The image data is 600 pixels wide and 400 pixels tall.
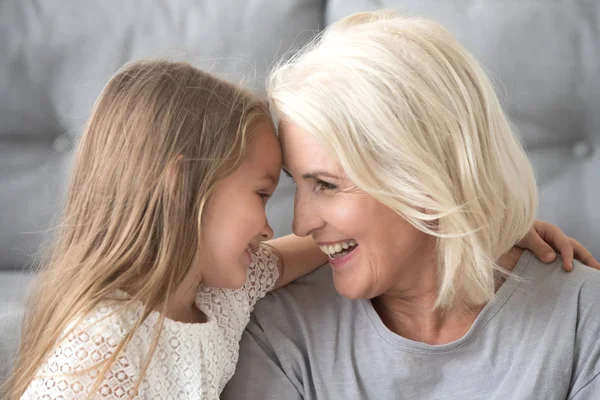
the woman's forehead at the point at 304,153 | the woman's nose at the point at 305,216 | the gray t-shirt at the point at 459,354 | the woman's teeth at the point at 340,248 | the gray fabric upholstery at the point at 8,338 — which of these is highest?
the woman's forehead at the point at 304,153

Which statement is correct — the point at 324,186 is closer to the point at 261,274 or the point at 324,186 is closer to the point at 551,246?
the point at 261,274

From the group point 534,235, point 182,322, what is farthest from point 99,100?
→ point 534,235

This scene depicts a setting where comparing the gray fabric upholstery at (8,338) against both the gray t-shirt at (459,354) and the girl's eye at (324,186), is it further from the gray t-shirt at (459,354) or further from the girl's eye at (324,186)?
the girl's eye at (324,186)

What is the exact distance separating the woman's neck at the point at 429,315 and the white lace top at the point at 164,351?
279mm

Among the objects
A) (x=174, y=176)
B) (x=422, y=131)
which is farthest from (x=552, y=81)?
(x=174, y=176)

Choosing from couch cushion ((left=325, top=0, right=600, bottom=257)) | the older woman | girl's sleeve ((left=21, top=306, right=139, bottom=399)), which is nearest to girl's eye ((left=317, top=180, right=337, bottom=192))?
the older woman

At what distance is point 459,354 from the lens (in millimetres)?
1496

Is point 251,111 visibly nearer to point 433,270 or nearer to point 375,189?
point 375,189

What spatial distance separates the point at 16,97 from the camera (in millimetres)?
1962

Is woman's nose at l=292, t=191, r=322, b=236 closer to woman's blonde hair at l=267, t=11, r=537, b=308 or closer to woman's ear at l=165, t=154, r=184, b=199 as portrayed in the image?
woman's blonde hair at l=267, t=11, r=537, b=308

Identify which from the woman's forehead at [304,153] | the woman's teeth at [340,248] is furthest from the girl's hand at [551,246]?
the woman's forehead at [304,153]

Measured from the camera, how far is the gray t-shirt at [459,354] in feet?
4.76

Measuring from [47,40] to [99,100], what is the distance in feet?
2.19

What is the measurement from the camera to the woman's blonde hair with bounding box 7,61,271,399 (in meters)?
1.32
